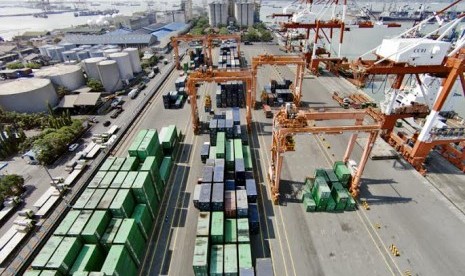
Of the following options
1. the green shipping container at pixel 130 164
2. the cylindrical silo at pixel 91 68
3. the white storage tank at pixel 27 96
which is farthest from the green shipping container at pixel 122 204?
the cylindrical silo at pixel 91 68

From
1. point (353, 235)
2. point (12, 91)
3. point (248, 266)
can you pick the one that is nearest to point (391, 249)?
point (353, 235)

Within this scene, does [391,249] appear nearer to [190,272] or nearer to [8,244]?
[190,272]

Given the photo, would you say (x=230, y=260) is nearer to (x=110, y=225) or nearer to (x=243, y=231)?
(x=243, y=231)

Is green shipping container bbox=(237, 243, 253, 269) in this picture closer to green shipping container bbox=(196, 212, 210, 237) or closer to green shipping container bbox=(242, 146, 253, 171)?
green shipping container bbox=(196, 212, 210, 237)

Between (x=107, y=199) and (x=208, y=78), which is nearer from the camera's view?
(x=107, y=199)

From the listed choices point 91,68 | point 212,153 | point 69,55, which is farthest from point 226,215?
point 69,55

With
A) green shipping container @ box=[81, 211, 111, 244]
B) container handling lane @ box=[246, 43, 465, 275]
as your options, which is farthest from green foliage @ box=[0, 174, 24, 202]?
container handling lane @ box=[246, 43, 465, 275]
